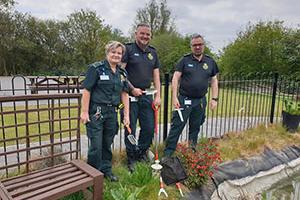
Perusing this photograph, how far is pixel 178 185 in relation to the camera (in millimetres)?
2988

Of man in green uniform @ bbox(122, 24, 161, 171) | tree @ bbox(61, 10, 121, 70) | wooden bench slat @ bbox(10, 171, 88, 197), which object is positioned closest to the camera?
wooden bench slat @ bbox(10, 171, 88, 197)

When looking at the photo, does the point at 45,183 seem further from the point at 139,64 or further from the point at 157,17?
the point at 157,17

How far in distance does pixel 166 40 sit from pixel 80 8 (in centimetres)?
735

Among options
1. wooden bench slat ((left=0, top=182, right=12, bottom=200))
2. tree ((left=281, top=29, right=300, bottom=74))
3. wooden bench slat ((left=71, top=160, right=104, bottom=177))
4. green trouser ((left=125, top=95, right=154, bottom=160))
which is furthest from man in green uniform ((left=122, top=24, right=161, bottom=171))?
tree ((left=281, top=29, right=300, bottom=74))

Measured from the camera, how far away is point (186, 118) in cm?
344

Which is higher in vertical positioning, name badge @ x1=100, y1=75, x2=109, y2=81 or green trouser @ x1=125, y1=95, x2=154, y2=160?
name badge @ x1=100, y1=75, x2=109, y2=81

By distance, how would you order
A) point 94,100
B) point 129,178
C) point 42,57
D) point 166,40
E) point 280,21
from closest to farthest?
point 94,100
point 129,178
point 280,21
point 166,40
point 42,57

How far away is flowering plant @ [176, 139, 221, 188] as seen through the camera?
3.10 meters

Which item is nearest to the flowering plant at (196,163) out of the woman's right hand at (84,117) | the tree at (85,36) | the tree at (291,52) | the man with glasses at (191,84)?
the man with glasses at (191,84)

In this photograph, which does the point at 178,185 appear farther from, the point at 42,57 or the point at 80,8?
the point at 42,57

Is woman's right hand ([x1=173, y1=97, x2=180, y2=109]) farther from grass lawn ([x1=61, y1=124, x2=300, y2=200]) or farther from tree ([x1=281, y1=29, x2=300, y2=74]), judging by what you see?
tree ([x1=281, y1=29, x2=300, y2=74])

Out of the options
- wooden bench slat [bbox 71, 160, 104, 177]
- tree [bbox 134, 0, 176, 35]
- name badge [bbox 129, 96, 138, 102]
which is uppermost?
tree [bbox 134, 0, 176, 35]

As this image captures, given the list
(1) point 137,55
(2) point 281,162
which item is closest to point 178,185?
(1) point 137,55

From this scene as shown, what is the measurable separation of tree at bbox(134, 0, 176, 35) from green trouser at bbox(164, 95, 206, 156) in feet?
64.6
